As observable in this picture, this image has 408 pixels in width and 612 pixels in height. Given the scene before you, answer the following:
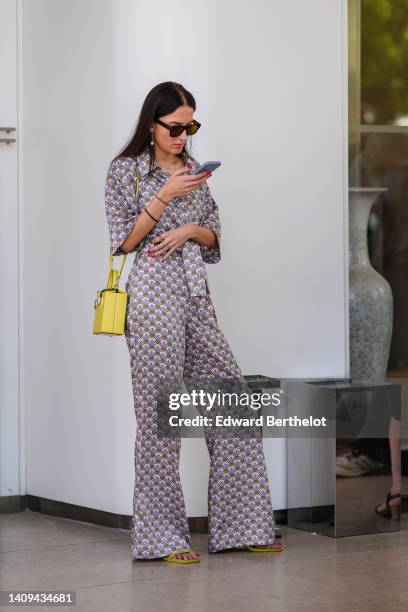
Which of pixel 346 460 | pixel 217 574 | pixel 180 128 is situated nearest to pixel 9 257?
pixel 180 128

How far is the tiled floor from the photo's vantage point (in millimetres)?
3410

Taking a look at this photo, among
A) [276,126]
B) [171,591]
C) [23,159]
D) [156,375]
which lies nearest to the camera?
[171,591]

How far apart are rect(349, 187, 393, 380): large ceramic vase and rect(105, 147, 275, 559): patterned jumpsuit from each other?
3.44ft

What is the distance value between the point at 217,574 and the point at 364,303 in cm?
171

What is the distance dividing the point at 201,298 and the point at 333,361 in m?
1.02

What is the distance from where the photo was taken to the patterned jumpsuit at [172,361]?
3.94 meters

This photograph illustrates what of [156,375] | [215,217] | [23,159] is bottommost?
[156,375]

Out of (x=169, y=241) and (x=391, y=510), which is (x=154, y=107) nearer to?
(x=169, y=241)

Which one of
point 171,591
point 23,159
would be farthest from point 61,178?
point 171,591

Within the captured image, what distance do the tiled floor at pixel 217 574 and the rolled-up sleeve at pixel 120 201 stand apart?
1149mm

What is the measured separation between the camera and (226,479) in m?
4.09

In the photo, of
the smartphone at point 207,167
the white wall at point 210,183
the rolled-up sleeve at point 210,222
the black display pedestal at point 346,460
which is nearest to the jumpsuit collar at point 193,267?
the rolled-up sleeve at point 210,222

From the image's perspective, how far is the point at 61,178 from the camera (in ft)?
15.9

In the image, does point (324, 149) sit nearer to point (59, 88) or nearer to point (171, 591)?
point (59, 88)
